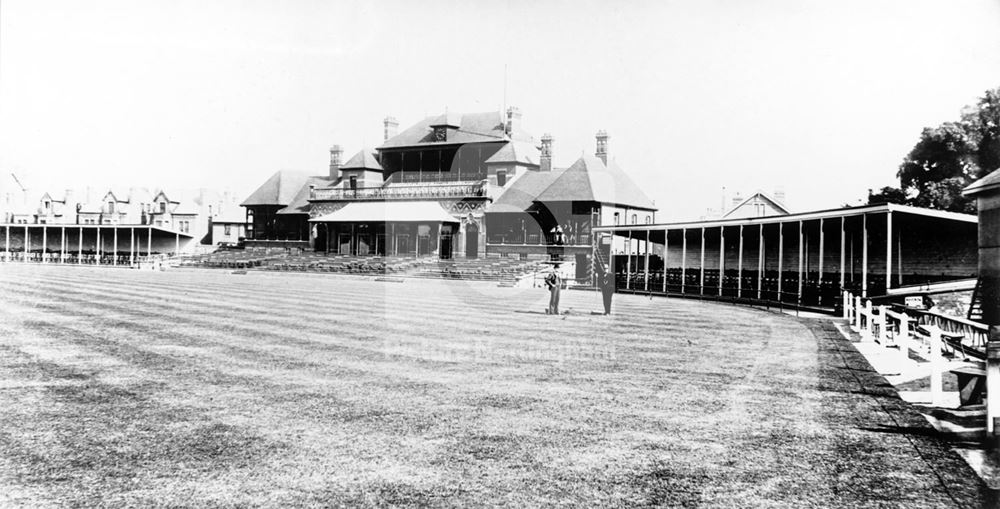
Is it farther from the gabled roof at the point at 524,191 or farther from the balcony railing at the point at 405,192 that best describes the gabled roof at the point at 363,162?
the gabled roof at the point at 524,191

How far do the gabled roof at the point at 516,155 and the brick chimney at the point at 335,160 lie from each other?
1901 centimetres

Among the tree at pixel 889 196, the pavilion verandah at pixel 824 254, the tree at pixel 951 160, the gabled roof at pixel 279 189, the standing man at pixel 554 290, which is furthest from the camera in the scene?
the gabled roof at pixel 279 189

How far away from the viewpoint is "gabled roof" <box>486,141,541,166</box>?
61875mm

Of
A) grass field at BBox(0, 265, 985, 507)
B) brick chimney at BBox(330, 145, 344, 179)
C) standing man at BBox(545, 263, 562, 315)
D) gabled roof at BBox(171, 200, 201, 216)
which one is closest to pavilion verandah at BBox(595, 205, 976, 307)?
standing man at BBox(545, 263, 562, 315)

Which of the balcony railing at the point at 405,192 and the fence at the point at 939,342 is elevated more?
the balcony railing at the point at 405,192

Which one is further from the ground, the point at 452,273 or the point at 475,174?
the point at 475,174

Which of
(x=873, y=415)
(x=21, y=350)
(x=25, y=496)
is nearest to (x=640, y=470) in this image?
(x=873, y=415)

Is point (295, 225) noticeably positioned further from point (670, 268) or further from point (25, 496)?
point (25, 496)

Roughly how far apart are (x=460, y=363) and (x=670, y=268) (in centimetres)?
3018

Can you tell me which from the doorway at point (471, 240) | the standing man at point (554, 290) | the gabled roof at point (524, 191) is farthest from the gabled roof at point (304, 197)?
the standing man at point (554, 290)

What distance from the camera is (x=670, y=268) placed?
40.8 metres

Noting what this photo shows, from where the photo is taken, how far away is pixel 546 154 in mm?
63688

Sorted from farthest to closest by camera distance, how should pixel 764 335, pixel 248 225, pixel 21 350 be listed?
pixel 248 225 < pixel 764 335 < pixel 21 350

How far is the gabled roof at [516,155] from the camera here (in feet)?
203
